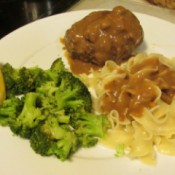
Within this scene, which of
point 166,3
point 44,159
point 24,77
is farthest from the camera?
point 166,3

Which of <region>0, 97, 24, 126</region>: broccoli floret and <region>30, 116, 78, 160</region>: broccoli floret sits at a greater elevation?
<region>0, 97, 24, 126</region>: broccoli floret

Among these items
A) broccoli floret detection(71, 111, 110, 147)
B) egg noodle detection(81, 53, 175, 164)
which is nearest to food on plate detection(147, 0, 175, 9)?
egg noodle detection(81, 53, 175, 164)

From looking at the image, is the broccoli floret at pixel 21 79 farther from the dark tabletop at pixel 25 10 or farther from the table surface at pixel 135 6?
the table surface at pixel 135 6

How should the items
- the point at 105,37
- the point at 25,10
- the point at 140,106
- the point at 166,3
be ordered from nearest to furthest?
1. the point at 140,106
2. the point at 105,37
3. the point at 25,10
4. the point at 166,3

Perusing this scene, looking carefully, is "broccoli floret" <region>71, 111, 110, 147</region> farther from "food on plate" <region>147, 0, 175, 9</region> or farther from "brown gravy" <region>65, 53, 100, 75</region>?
"food on plate" <region>147, 0, 175, 9</region>

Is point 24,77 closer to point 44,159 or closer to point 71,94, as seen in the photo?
point 71,94

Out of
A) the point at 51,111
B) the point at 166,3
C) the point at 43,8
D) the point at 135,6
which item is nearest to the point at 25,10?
the point at 43,8

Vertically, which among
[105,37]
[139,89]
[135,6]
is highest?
[105,37]

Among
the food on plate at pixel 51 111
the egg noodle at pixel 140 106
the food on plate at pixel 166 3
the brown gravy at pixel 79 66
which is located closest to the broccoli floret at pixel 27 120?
the food on plate at pixel 51 111
